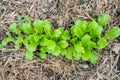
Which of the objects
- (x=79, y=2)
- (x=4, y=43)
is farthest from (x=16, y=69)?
(x=79, y=2)

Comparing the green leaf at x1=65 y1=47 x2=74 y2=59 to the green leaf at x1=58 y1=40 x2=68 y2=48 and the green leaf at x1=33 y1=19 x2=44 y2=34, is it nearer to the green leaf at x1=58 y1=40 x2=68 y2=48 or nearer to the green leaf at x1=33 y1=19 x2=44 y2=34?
the green leaf at x1=58 y1=40 x2=68 y2=48

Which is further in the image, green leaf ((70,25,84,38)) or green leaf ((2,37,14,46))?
green leaf ((2,37,14,46))

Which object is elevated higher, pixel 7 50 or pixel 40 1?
pixel 40 1

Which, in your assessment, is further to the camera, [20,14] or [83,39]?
[20,14]

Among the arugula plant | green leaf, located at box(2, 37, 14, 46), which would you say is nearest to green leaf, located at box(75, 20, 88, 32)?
the arugula plant

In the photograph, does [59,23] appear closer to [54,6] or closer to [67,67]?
[54,6]

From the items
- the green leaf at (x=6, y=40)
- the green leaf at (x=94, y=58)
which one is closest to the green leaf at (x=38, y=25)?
the green leaf at (x=6, y=40)

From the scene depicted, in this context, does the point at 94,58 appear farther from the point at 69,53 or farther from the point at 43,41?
the point at 43,41

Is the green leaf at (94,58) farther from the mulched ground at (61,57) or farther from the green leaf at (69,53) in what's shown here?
the green leaf at (69,53)
